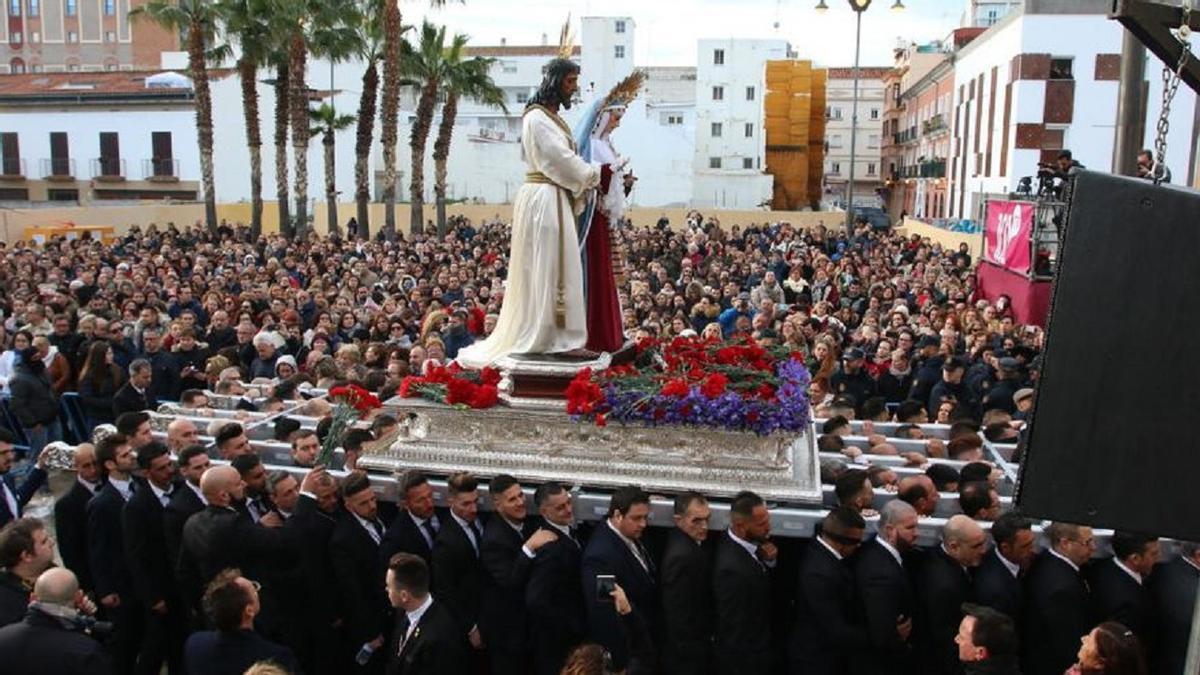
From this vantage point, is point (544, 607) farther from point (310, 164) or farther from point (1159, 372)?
point (310, 164)

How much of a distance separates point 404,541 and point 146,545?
5.18 ft

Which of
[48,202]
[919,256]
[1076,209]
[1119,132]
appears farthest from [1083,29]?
[48,202]

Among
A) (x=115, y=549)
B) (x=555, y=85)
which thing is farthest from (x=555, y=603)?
(x=555, y=85)

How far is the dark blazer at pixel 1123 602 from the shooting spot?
16.3 feet

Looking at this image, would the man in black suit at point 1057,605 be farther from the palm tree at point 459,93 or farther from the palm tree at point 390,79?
the palm tree at point 459,93

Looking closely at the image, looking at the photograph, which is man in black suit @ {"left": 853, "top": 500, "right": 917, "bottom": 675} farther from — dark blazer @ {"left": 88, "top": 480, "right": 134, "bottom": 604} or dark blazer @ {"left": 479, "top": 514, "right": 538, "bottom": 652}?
dark blazer @ {"left": 88, "top": 480, "right": 134, "bottom": 604}

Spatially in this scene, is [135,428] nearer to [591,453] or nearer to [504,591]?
[504,591]

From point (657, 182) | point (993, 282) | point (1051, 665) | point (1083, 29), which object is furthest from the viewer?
point (657, 182)

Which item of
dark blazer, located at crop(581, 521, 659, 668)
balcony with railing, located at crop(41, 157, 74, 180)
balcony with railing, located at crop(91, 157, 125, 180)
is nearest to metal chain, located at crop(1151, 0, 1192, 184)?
dark blazer, located at crop(581, 521, 659, 668)

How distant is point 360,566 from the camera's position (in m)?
5.71

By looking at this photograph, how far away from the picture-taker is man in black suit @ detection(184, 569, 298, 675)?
14.3 ft

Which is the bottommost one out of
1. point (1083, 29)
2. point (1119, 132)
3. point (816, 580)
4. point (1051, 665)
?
point (1051, 665)

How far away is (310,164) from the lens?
43906mm

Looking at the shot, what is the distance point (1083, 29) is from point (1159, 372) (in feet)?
99.0
